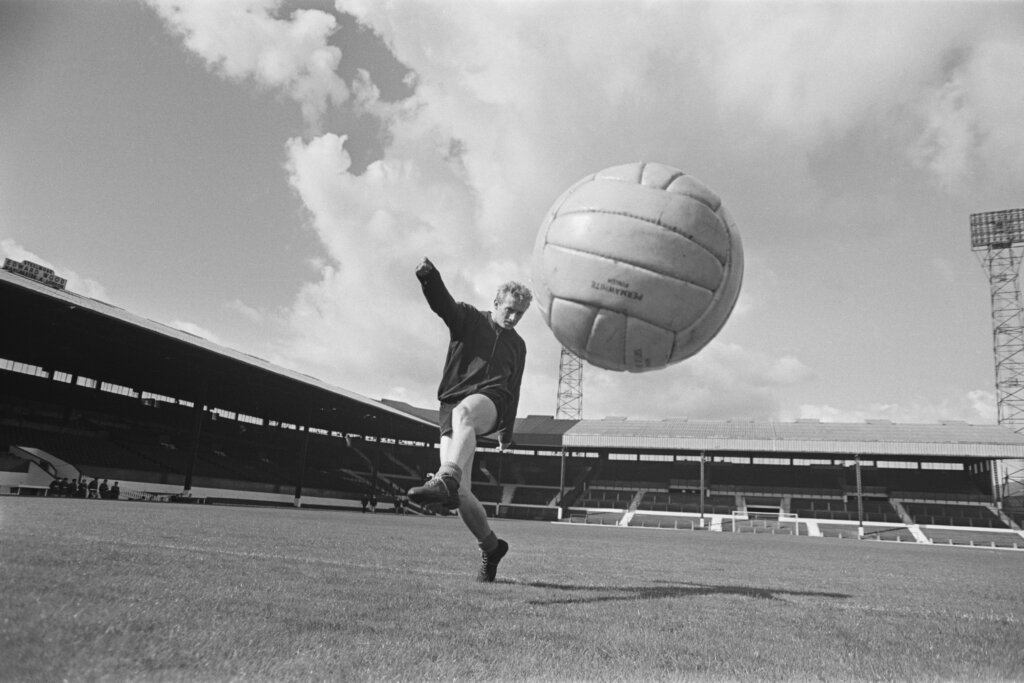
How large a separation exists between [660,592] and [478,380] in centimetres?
207

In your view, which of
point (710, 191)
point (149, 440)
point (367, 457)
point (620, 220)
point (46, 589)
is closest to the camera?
point (46, 589)

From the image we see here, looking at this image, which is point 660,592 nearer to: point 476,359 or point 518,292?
point 476,359

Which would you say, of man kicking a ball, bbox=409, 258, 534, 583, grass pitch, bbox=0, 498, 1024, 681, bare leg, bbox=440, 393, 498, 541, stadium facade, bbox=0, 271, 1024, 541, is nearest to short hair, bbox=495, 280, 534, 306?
man kicking a ball, bbox=409, 258, 534, 583

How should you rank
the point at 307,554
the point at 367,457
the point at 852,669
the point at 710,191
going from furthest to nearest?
the point at 367,457, the point at 307,554, the point at 710,191, the point at 852,669

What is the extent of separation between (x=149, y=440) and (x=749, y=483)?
39041 millimetres

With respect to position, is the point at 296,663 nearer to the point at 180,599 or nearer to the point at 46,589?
the point at 180,599

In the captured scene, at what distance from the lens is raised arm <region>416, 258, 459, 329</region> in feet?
14.4

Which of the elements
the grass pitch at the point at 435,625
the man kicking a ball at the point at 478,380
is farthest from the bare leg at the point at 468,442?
the grass pitch at the point at 435,625

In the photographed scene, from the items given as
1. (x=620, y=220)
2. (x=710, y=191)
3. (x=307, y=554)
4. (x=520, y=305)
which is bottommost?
(x=307, y=554)

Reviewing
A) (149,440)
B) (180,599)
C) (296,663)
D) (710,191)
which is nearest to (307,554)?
(180,599)

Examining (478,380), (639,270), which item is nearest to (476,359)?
(478,380)

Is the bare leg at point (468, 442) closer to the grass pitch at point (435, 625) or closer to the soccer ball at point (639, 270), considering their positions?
the grass pitch at point (435, 625)

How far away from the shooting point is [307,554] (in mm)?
6371

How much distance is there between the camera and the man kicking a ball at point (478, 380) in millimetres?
4613
